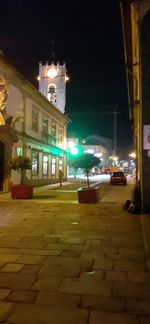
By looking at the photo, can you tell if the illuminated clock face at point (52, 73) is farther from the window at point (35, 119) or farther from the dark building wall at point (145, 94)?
the dark building wall at point (145, 94)

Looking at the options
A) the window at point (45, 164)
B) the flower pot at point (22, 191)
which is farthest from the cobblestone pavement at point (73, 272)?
the window at point (45, 164)

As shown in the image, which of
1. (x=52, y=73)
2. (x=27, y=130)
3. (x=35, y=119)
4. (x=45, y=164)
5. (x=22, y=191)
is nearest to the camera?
(x=22, y=191)

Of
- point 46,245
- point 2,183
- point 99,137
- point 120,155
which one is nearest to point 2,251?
point 46,245

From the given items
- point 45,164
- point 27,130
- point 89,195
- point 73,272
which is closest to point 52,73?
point 45,164

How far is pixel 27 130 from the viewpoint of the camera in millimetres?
25656

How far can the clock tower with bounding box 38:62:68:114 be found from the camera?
4009cm

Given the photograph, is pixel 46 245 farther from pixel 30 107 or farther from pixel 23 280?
pixel 30 107

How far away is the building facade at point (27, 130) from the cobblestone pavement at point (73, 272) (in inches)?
448

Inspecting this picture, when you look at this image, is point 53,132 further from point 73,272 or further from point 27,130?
point 73,272

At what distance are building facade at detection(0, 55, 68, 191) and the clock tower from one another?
2.65 meters

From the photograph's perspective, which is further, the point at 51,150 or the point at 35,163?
the point at 51,150

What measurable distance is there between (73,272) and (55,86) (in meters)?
36.3

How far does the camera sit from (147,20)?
11.0 m

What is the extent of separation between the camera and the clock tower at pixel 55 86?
132 feet
